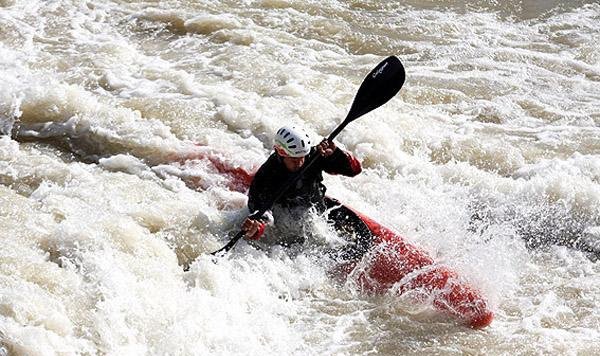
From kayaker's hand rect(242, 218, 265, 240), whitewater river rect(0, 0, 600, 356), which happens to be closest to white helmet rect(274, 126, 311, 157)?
kayaker's hand rect(242, 218, 265, 240)

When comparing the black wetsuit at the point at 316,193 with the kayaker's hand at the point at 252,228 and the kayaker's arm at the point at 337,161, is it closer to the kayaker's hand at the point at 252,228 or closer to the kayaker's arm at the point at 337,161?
the kayaker's arm at the point at 337,161

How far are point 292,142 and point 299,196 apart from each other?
482 mm

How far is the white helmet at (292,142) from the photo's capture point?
18.5 ft

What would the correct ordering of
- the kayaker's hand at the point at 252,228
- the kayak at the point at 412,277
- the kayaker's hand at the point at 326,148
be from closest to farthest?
the kayak at the point at 412,277, the kayaker's hand at the point at 252,228, the kayaker's hand at the point at 326,148

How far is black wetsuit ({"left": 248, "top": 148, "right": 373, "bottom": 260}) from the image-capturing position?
5840 mm

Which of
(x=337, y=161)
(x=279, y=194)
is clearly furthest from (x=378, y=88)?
(x=279, y=194)

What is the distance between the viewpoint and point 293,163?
575 centimetres

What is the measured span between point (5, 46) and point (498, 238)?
5.65 metres

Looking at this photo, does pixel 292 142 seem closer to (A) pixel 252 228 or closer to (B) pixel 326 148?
(B) pixel 326 148

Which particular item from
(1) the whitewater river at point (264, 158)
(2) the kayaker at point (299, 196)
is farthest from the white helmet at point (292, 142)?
(1) the whitewater river at point (264, 158)

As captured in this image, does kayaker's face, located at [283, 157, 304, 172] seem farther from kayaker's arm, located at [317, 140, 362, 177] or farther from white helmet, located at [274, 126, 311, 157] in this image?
kayaker's arm, located at [317, 140, 362, 177]

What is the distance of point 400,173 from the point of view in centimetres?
738

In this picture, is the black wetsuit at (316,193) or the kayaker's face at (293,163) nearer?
the kayaker's face at (293,163)

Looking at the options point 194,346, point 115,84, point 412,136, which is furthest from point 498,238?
point 115,84
